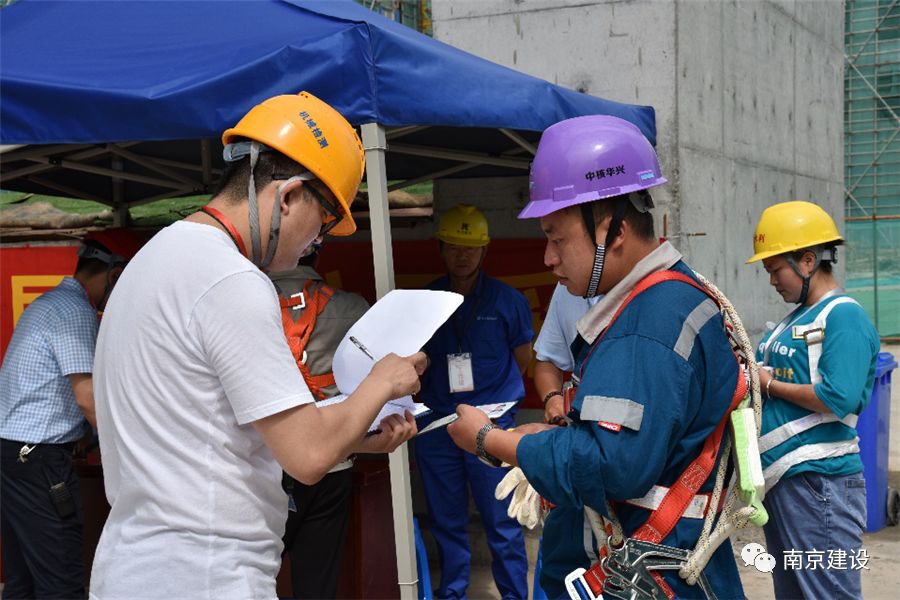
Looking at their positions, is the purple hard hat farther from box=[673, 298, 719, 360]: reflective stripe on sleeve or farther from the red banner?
the red banner

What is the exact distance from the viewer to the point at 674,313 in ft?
6.56

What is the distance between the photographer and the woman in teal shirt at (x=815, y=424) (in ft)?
12.3

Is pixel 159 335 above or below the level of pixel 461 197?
below

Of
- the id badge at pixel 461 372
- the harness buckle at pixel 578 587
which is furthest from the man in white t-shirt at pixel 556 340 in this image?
the harness buckle at pixel 578 587

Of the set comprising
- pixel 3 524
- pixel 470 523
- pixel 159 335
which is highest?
pixel 159 335

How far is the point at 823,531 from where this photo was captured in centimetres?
379

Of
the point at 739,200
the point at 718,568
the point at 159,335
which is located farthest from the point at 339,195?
the point at 739,200

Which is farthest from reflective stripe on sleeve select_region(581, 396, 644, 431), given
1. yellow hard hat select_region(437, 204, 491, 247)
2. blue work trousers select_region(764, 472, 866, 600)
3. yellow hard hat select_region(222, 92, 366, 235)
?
yellow hard hat select_region(437, 204, 491, 247)

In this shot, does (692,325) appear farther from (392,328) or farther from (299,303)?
(299,303)

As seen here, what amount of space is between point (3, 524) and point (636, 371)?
3462 millimetres

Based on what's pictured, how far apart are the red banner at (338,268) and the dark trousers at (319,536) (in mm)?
2203

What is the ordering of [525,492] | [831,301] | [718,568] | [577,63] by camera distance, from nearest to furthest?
[718,568] → [525,492] → [831,301] → [577,63]

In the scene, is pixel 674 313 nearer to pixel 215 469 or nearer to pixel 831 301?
pixel 215 469

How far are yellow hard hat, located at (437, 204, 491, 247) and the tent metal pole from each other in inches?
74.1
